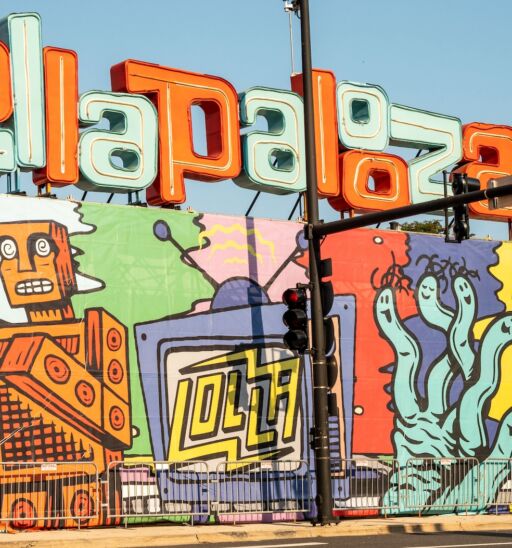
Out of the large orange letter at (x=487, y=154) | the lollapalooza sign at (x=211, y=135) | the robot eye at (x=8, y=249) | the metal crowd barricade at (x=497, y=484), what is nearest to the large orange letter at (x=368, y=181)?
the lollapalooza sign at (x=211, y=135)

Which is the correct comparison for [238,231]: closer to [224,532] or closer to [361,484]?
[361,484]

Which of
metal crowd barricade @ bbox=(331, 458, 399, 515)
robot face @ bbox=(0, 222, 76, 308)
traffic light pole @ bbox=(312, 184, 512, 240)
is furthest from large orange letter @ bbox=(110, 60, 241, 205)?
metal crowd barricade @ bbox=(331, 458, 399, 515)

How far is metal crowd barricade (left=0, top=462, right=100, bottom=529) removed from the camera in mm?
21781

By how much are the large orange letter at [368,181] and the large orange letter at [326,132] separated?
0.25 m

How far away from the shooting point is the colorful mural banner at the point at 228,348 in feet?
74.7

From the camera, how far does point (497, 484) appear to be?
28.7 meters

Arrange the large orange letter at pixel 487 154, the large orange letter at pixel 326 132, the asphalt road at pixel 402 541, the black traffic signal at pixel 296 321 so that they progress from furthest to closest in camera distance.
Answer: the large orange letter at pixel 487 154 → the large orange letter at pixel 326 132 → the black traffic signal at pixel 296 321 → the asphalt road at pixel 402 541

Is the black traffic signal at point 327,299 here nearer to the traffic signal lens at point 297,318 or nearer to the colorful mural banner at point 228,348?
the traffic signal lens at point 297,318

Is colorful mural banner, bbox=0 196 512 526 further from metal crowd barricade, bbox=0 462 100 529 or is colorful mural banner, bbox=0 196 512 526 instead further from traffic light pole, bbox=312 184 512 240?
traffic light pole, bbox=312 184 512 240

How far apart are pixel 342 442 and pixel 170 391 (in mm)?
4308

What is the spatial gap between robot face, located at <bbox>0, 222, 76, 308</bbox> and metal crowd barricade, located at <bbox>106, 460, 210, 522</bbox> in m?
3.36

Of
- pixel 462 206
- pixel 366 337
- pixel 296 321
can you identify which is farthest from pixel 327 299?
pixel 366 337

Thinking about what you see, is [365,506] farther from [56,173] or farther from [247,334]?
[56,173]

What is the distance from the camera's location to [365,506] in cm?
2612
